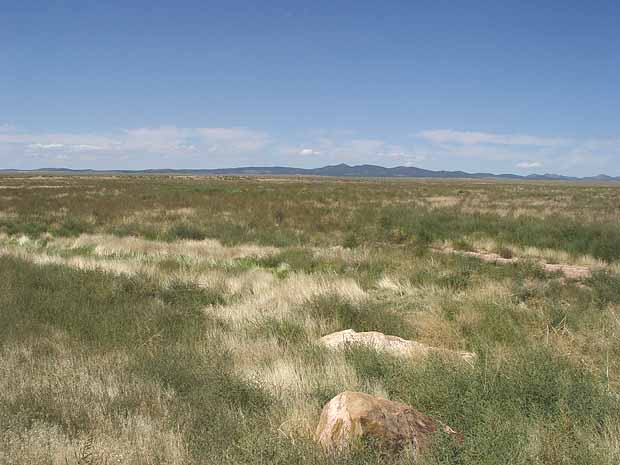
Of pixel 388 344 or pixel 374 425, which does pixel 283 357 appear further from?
pixel 374 425

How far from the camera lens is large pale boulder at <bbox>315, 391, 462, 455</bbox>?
314cm

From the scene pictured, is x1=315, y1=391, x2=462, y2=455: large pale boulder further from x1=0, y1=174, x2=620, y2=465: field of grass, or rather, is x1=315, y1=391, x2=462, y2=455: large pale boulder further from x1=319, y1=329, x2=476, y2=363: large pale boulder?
x1=319, y1=329, x2=476, y2=363: large pale boulder

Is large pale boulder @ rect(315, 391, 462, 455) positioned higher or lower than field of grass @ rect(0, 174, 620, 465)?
higher

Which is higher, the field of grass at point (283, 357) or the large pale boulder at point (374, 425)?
the large pale boulder at point (374, 425)

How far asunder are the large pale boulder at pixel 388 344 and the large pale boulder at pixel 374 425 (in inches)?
62.4

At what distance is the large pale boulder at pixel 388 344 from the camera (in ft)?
16.5

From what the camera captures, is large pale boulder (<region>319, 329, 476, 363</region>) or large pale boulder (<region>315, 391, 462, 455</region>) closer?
large pale boulder (<region>315, 391, 462, 455</region>)

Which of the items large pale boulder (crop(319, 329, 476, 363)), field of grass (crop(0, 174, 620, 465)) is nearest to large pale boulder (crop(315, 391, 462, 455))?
field of grass (crop(0, 174, 620, 465))

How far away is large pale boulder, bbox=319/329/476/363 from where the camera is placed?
5.02 m

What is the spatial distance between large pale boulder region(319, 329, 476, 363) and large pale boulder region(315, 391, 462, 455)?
1584 mm

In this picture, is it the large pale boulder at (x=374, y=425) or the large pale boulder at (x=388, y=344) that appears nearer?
the large pale boulder at (x=374, y=425)

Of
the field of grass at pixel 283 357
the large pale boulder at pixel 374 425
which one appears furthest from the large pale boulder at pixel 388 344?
the large pale boulder at pixel 374 425

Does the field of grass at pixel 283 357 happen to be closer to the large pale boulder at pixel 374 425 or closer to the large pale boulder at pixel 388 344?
the large pale boulder at pixel 374 425

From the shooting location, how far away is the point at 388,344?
222 inches
